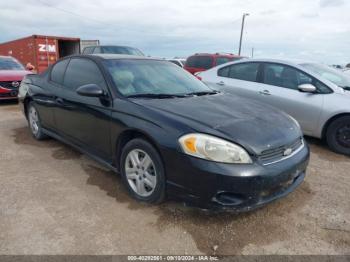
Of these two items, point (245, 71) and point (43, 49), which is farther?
point (43, 49)

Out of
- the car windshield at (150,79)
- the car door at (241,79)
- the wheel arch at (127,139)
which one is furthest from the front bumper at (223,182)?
the car door at (241,79)

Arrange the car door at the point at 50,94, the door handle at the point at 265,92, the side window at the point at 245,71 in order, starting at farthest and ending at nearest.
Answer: the side window at the point at 245,71 < the door handle at the point at 265,92 < the car door at the point at 50,94

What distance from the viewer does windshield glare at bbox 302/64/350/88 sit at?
16.3 feet

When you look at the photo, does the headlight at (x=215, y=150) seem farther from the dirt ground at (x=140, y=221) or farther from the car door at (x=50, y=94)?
the car door at (x=50, y=94)

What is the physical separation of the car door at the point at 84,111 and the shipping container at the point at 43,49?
32.0ft

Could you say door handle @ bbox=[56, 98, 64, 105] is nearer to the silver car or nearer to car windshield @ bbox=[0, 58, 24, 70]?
the silver car

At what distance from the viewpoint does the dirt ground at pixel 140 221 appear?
2336 mm

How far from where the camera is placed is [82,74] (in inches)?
146

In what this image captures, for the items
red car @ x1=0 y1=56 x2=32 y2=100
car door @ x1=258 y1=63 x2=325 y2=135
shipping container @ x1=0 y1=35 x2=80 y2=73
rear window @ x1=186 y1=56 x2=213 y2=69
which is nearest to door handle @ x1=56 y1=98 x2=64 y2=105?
car door @ x1=258 y1=63 x2=325 y2=135

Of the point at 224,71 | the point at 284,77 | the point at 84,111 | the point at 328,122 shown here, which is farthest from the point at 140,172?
the point at 224,71

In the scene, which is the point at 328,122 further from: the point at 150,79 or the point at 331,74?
the point at 150,79

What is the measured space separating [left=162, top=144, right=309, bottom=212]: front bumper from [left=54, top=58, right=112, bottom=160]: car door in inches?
41.2

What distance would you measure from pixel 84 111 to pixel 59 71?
1.18 m

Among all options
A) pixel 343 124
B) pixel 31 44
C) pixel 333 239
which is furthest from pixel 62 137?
pixel 31 44
